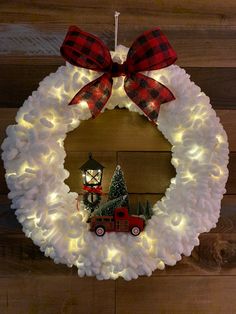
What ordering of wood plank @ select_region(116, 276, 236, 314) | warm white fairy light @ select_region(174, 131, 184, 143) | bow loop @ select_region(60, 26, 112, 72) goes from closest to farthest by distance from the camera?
bow loop @ select_region(60, 26, 112, 72) < warm white fairy light @ select_region(174, 131, 184, 143) < wood plank @ select_region(116, 276, 236, 314)

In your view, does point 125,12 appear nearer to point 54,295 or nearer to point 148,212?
point 148,212

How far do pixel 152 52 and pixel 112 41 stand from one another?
0.22 m

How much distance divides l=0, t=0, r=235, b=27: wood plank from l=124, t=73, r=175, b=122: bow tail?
24 centimetres

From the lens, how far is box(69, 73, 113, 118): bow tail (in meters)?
0.86

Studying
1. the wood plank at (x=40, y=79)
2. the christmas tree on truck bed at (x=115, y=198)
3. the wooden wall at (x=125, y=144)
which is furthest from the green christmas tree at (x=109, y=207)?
the wood plank at (x=40, y=79)

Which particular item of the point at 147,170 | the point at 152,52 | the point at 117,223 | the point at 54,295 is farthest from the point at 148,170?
the point at 54,295

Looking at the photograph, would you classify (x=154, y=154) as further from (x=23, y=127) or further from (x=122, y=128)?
(x=23, y=127)

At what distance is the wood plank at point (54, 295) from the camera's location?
1022 millimetres

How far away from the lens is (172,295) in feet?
3.39

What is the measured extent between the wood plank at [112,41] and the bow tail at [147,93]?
0.19 m

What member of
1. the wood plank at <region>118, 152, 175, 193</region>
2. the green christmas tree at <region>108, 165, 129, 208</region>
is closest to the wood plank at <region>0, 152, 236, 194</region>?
the wood plank at <region>118, 152, 175, 193</region>

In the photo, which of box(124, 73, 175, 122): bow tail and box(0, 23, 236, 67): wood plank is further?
box(0, 23, 236, 67): wood plank

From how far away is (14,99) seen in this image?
1003mm

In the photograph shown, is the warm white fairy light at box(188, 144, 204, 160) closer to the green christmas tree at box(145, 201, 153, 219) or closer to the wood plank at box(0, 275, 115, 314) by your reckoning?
the green christmas tree at box(145, 201, 153, 219)
